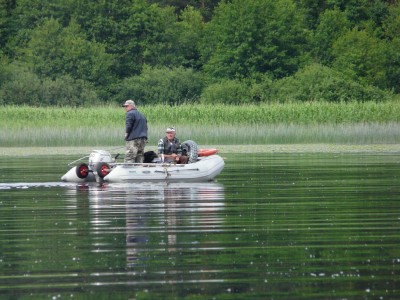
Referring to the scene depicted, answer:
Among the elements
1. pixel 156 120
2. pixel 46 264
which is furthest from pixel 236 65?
pixel 46 264

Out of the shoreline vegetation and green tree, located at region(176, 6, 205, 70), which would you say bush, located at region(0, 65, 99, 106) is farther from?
the shoreline vegetation

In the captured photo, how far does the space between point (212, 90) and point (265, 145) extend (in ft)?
91.4

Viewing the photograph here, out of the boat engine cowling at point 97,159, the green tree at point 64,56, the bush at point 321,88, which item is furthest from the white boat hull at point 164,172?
the green tree at point 64,56

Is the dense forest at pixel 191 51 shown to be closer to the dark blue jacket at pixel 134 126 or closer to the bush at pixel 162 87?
the bush at pixel 162 87

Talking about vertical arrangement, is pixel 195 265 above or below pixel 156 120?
above

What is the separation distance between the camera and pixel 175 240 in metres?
14.0

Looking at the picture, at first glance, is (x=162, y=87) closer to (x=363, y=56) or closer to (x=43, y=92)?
(x=43, y=92)

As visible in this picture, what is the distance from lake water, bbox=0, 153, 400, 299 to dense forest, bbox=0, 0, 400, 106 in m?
44.4

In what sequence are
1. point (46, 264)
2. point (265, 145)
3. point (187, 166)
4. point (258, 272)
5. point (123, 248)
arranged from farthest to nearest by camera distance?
point (265, 145), point (187, 166), point (123, 248), point (46, 264), point (258, 272)

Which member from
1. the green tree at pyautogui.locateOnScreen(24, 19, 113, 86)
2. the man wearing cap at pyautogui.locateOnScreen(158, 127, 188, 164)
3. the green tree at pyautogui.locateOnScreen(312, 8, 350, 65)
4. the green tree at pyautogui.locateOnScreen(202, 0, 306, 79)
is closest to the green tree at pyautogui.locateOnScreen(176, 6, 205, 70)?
the green tree at pyautogui.locateOnScreen(202, 0, 306, 79)

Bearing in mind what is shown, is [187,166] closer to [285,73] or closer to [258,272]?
[258,272]

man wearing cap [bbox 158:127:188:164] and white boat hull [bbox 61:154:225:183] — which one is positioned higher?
man wearing cap [bbox 158:127:188:164]

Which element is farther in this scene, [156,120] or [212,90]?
[212,90]

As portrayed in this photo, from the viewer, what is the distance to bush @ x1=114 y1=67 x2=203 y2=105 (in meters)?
73.9
